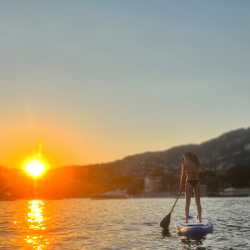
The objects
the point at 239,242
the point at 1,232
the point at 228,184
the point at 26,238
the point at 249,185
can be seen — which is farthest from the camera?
the point at 228,184

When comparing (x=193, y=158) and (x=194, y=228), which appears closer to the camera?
(x=194, y=228)

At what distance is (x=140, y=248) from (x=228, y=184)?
635 feet

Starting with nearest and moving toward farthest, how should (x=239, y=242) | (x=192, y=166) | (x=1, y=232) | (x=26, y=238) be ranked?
(x=239, y=242), (x=26, y=238), (x=192, y=166), (x=1, y=232)

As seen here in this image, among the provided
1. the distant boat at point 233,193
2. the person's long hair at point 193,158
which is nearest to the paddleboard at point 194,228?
the person's long hair at point 193,158

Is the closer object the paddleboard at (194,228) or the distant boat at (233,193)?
the paddleboard at (194,228)

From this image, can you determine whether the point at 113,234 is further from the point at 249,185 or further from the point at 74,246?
the point at 249,185

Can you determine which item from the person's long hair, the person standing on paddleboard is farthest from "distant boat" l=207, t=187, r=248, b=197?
the person's long hair

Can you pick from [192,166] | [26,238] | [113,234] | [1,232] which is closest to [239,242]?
[192,166]

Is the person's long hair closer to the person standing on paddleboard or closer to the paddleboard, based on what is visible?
the person standing on paddleboard

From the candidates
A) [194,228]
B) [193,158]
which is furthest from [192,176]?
[194,228]

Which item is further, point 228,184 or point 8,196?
point 228,184

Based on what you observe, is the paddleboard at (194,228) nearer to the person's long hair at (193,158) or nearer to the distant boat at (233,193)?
the person's long hair at (193,158)

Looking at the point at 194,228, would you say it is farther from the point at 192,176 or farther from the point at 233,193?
the point at 233,193

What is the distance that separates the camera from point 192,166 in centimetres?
1938
